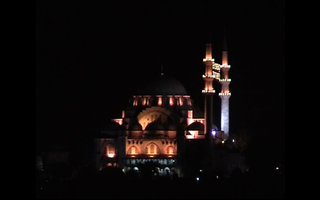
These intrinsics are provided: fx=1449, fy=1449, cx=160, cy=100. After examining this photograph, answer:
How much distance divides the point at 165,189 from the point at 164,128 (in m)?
23.4

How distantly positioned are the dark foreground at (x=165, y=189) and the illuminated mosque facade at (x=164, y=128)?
12.6 m

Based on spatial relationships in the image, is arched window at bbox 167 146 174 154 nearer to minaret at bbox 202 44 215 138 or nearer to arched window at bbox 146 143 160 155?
arched window at bbox 146 143 160 155

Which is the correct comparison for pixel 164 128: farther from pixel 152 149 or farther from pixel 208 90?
pixel 208 90

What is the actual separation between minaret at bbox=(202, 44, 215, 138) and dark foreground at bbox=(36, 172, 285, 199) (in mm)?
11350

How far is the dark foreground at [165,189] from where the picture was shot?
4794 cm

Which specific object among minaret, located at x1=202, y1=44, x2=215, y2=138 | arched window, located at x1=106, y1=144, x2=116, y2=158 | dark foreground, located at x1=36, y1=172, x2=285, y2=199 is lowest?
dark foreground, located at x1=36, y1=172, x2=285, y2=199

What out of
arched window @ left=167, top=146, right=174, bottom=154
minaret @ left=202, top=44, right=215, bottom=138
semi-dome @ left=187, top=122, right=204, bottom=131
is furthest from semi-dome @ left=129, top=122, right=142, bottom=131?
minaret @ left=202, top=44, right=215, bottom=138

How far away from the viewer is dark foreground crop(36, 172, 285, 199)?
157 feet

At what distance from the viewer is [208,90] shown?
2793 inches

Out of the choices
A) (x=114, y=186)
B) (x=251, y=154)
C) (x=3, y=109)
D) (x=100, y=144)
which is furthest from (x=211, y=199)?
(x=100, y=144)

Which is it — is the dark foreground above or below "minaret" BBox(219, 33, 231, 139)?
below

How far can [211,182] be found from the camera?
189 ft

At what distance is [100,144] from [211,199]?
27812 millimetres

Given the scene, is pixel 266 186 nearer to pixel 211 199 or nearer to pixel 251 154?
pixel 211 199
